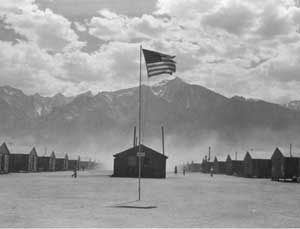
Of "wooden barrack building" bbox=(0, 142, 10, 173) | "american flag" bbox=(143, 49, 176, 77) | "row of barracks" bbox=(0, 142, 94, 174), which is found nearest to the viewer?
"american flag" bbox=(143, 49, 176, 77)

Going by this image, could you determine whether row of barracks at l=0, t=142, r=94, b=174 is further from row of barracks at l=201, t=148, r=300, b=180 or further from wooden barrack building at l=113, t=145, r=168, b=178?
row of barracks at l=201, t=148, r=300, b=180

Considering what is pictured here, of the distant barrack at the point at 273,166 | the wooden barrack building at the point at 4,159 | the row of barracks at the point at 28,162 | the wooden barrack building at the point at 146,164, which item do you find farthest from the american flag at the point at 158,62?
the wooden barrack building at the point at 4,159

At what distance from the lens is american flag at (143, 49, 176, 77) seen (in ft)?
87.3

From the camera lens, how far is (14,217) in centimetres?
1795

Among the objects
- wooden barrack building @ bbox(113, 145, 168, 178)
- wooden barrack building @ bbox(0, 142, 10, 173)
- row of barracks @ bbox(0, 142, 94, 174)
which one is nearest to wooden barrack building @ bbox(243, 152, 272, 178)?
wooden barrack building @ bbox(113, 145, 168, 178)

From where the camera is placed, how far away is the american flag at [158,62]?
26609 mm

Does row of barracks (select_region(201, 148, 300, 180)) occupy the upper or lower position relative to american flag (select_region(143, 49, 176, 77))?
lower

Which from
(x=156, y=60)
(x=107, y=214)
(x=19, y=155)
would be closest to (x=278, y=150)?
(x=19, y=155)

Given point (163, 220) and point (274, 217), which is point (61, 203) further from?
point (274, 217)

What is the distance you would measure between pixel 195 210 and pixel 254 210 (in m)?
2.95

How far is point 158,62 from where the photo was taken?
2666 centimetres

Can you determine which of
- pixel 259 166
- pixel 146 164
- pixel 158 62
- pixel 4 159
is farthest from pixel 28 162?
pixel 158 62

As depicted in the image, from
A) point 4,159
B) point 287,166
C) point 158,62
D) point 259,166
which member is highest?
point 158,62

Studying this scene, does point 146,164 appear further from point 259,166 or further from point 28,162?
point 28,162
